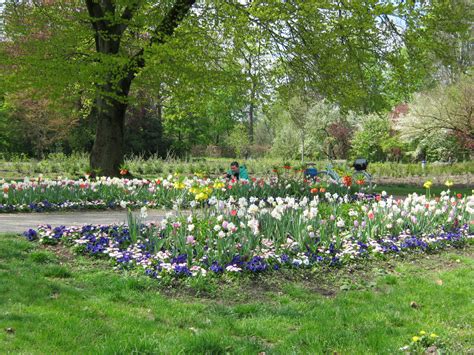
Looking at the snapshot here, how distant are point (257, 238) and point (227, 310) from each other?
1.48m

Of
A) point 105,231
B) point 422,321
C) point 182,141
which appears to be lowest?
point 422,321

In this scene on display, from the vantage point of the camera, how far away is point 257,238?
17.0ft

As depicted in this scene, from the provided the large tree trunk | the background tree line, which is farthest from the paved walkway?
the large tree trunk

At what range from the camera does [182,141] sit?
116 ft

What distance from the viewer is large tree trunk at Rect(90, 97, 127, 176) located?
1291 centimetres

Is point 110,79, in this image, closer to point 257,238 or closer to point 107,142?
point 107,142

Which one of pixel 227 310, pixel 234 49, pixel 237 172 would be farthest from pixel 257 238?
pixel 234 49

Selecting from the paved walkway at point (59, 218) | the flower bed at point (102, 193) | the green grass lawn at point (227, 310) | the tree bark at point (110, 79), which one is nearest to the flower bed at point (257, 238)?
the green grass lawn at point (227, 310)

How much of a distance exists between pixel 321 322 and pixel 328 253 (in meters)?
1.86

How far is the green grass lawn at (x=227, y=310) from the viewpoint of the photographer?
10.0 ft

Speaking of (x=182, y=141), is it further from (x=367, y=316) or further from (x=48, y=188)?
(x=367, y=316)

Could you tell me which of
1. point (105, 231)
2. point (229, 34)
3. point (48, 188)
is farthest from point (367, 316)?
point (229, 34)

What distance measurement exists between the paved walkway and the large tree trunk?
14.6ft

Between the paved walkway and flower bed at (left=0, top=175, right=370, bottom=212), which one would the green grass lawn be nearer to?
the paved walkway
